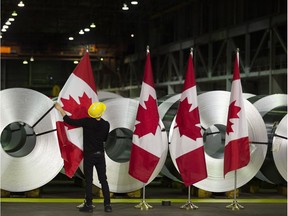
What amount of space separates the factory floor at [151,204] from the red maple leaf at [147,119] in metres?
1.12

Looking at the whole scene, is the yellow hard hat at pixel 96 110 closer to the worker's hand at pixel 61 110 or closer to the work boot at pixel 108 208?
the worker's hand at pixel 61 110

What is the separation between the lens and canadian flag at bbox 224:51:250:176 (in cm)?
1040

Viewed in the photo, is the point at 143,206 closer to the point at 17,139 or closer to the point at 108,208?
the point at 108,208

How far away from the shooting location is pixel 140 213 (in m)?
9.47

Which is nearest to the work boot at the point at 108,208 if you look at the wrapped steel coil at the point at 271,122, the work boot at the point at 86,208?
the work boot at the point at 86,208

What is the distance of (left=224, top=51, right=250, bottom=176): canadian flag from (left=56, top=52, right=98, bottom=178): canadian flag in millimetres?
2100

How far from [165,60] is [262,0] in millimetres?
11792

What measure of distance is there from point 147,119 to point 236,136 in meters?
1.39

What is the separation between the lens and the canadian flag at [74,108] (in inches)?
391

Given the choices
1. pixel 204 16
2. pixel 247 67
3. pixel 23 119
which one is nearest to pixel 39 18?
pixel 204 16

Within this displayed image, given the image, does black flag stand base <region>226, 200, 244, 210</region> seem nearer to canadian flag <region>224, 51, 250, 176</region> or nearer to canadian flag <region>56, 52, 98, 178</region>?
canadian flag <region>224, 51, 250, 176</region>

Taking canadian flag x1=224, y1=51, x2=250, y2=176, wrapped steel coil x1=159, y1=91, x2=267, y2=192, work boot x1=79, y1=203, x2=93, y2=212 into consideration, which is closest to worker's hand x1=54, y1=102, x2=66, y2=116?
work boot x1=79, y1=203, x2=93, y2=212

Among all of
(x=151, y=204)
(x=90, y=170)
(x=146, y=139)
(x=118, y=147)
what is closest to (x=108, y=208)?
(x=90, y=170)

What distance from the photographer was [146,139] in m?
10.2
